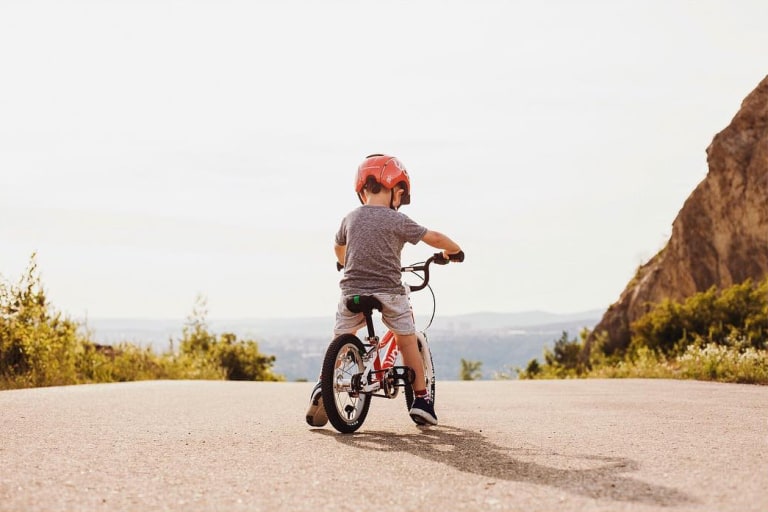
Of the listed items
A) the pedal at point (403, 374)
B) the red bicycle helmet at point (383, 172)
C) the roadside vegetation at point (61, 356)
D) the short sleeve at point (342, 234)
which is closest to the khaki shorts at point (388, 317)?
the pedal at point (403, 374)

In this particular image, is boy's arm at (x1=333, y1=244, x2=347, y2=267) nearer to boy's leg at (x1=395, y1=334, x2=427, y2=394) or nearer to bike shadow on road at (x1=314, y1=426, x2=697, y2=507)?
boy's leg at (x1=395, y1=334, x2=427, y2=394)

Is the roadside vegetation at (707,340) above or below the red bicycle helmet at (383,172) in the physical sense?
below

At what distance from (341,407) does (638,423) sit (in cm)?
220

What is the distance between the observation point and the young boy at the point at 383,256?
6.16 metres

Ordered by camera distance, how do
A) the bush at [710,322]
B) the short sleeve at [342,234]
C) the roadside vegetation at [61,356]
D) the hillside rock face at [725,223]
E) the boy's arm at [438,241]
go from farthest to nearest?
1. the hillside rock face at [725,223]
2. the bush at [710,322]
3. the roadside vegetation at [61,356]
4. the short sleeve at [342,234]
5. the boy's arm at [438,241]

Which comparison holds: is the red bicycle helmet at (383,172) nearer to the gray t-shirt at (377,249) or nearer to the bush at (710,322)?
the gray t-shirt at (377,249)

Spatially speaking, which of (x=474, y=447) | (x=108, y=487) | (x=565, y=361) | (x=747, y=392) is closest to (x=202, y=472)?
(x=108, y=487)

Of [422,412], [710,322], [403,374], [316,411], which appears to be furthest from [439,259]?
[710,322]

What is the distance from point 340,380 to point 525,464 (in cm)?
181

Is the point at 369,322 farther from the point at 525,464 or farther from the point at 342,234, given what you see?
the point at 525,464

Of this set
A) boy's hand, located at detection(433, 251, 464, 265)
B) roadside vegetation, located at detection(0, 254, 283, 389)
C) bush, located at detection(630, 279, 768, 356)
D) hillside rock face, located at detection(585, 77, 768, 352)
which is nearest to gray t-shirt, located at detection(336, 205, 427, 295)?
boy's hand, located at detection(433, 251, 464, 265)

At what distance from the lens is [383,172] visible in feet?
20.9

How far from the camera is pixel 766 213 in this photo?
1989 cm

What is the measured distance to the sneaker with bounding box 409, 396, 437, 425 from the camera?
6336 mm
